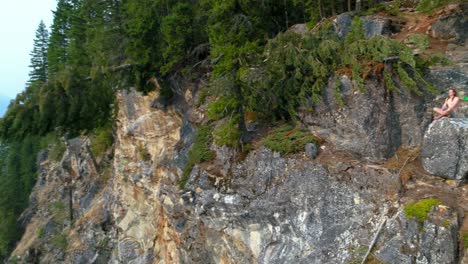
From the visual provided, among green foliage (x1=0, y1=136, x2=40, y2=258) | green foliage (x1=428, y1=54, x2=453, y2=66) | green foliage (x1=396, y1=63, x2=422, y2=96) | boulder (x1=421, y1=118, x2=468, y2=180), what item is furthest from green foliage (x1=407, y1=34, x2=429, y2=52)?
green foliage (x1=0, y1=136, x2=40, y2=258)

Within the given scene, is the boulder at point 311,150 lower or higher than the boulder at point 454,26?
lower

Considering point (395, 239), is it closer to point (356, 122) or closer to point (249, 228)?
point (356, 122)

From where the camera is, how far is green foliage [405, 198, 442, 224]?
8970 mm

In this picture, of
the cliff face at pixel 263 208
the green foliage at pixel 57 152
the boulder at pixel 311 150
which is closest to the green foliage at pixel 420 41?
the cliff face at pixel 263 208

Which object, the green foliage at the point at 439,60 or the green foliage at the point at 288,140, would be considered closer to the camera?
the green foliage at the point at 439,60

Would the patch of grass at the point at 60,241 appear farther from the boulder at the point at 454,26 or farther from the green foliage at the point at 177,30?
the boulder at the point at 454,26

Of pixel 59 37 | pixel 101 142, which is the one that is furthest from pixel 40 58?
pixel 101 142

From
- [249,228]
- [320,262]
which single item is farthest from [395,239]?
[249,228]

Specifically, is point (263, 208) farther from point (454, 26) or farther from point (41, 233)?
point (41, 233)

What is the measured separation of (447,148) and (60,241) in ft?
89.2

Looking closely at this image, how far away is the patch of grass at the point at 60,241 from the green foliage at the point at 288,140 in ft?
71.5

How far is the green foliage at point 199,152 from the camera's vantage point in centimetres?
1434

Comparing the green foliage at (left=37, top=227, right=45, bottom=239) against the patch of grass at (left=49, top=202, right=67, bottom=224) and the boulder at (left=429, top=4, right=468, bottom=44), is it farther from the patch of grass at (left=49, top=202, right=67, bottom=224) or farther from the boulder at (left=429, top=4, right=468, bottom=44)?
the boulder at (left=429, top=4, right=468, bottom=44)

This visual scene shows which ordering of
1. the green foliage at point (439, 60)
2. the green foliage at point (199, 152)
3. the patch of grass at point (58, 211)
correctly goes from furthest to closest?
the patch of grass at point (58, 211), the green foliage at point (199, 152), the green foliage at point (439, 60)
